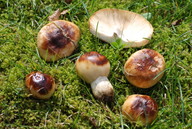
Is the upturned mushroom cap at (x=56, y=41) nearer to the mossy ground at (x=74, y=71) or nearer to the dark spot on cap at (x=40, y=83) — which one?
the mossy ground at (x=74, y=71)

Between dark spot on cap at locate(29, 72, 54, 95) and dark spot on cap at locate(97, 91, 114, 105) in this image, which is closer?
dark spot on cap at locate(29, 72, 54, 95)

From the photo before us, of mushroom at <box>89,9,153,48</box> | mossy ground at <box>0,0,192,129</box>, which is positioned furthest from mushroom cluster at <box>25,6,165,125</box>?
mossy ground at <box>0,0,192,129</box>

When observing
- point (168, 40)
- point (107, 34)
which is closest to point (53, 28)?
point (107, 34)

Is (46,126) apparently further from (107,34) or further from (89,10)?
(89,10)

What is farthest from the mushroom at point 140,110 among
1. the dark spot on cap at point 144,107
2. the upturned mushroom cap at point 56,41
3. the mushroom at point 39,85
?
the upturned mushroom cap at point 56,41

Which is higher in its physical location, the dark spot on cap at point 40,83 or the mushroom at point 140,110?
the dark spot on cap at point 40,83

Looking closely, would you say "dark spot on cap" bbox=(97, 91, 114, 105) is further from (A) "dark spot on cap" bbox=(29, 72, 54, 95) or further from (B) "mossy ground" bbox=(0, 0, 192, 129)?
(A) "dark spot on cap" bbox=(29, 72, 54, 95)

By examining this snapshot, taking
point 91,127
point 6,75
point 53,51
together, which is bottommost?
point 91,127
